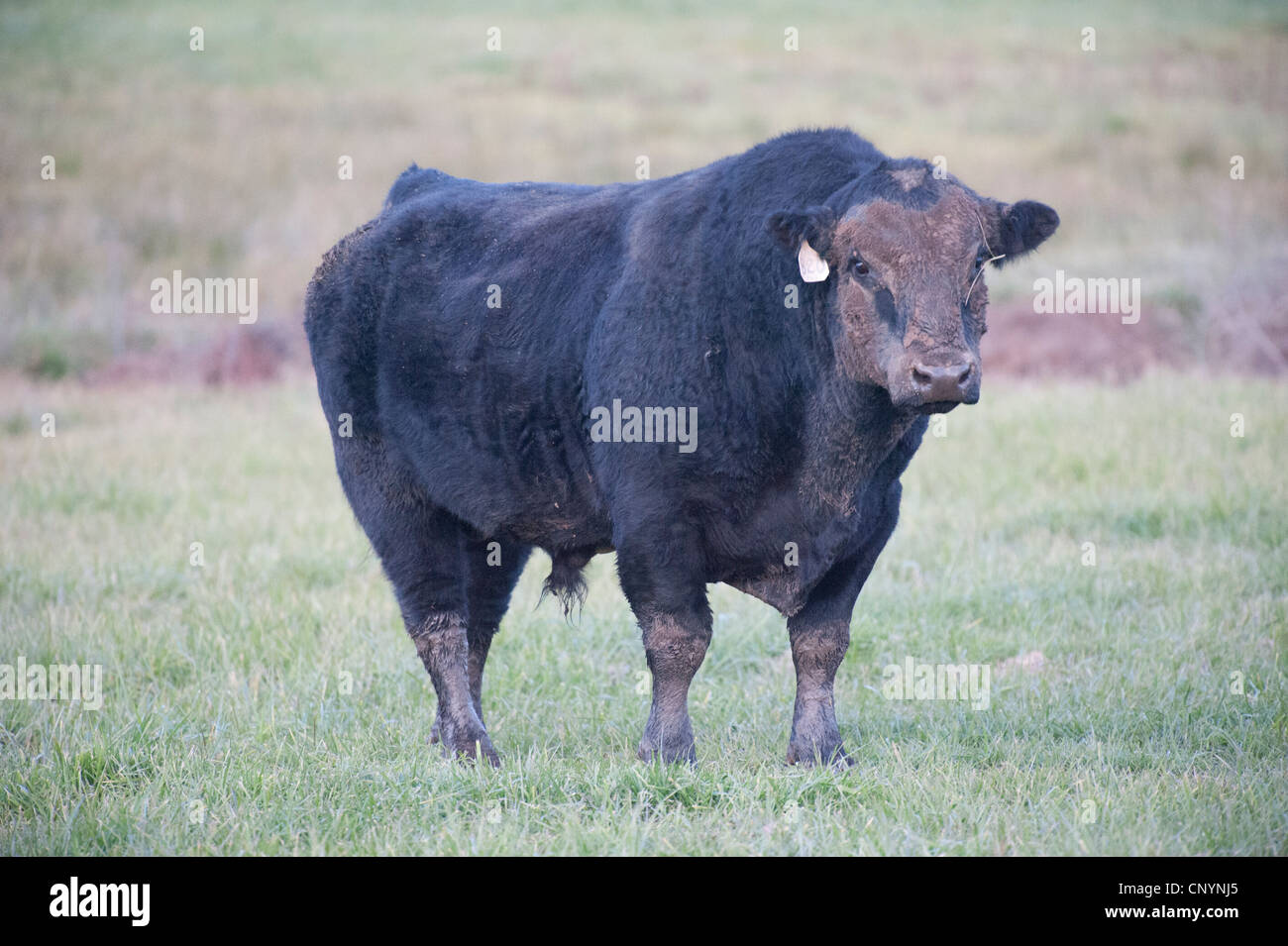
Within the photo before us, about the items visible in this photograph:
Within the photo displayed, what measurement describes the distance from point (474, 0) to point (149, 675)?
35.6m

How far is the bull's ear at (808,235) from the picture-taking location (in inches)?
209

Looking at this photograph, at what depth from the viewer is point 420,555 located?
6.77 m

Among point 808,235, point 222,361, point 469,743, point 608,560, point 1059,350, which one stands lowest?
point 469,743

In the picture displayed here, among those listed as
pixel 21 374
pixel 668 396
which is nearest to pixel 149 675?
pixel 668 396

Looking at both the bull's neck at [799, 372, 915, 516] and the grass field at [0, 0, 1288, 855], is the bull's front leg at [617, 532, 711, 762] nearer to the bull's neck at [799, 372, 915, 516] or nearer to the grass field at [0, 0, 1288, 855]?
the grass field at [0, 0, 1288, 855]

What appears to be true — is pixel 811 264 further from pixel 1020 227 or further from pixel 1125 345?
pixel 1125 345

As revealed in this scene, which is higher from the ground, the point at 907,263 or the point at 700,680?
the point at 907,263

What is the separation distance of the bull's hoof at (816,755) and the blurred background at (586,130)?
1130 centimetres

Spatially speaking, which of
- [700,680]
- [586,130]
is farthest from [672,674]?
[586,130]

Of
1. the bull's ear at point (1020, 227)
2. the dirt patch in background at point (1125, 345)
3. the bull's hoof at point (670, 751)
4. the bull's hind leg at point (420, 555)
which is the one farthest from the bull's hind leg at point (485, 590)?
the dirt patch in background at point (1125, 345)

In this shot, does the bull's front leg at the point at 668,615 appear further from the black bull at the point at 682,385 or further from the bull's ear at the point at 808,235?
the bull's ear at the point at 808,235

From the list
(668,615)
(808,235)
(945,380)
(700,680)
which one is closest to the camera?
(945,380)

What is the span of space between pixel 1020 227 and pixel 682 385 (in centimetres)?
147

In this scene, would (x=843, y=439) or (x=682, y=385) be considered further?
(x=682, y=385)
